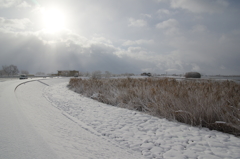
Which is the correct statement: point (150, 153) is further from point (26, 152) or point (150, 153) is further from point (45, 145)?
point (26, 152)

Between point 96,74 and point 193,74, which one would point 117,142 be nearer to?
point 96,74

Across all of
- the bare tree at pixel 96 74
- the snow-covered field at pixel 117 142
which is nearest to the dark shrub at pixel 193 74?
the bare tree at pixel 96 74

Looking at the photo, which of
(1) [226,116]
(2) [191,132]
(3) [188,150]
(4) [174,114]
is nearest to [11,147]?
(3) [188,150]

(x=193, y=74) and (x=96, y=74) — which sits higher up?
(x=96, y=74)

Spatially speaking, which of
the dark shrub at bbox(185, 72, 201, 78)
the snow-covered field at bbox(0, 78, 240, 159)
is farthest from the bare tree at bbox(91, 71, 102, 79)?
the snow-covered field at bbox(0, 78, 240, 159)

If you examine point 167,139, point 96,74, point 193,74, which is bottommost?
point 167,139

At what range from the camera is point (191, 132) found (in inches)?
137

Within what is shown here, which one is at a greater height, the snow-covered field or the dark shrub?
the dark shrub

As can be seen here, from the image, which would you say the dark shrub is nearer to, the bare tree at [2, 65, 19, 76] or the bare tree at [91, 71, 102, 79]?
the bare tree at [91, 71, 102, 79]

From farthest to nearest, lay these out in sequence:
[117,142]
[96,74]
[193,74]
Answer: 1. [96,74]
2. [193,74]
3. [117,142]

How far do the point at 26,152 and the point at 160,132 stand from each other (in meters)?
2.90

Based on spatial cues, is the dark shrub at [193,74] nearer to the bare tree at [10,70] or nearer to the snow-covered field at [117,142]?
the snow-covered field at [117,142]

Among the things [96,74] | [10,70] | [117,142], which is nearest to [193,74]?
[96,74]

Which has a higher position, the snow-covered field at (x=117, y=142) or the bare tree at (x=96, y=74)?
the bare tree at (x=96, y=74)
